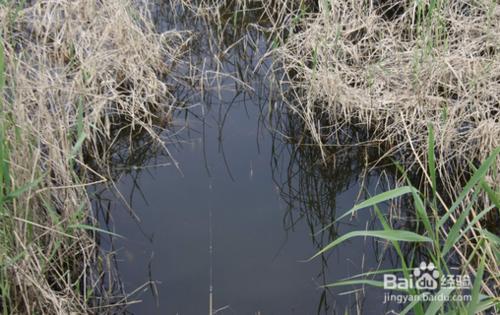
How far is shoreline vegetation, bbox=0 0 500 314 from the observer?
8.15 ft

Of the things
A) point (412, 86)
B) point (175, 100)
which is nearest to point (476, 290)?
point (412, 86)

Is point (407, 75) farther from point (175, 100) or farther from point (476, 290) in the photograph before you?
point (476, 290)

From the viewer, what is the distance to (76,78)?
10.7 ft

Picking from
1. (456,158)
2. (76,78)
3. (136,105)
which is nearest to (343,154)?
(456,158)

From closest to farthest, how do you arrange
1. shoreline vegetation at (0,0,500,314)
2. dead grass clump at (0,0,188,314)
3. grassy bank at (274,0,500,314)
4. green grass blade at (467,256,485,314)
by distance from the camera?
green grass blade at (467,256,485,314), dead grass clump at (0,0,188,314), shoreline vegetation at (0,0,500,314), grassy bank at (274,0,500,314)

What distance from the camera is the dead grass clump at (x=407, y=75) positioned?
312 cm

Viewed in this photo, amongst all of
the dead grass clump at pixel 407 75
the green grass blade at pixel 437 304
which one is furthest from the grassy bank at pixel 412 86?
the green grass blade at pixel 437 304

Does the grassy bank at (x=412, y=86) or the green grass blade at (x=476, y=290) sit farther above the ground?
the grassy bank at (x=412, y=86)

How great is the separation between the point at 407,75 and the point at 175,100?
105 centimetres

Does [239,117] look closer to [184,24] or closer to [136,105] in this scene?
[136,105]

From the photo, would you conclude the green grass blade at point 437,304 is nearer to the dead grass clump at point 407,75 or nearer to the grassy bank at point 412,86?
the grassy bank at point 412,86

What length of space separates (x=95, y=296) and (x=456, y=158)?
58.8 inches

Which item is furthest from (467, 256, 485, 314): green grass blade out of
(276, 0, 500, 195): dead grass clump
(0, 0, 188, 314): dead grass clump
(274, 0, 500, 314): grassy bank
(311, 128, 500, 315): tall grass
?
(0, 0, 188, 314): dead grass clump

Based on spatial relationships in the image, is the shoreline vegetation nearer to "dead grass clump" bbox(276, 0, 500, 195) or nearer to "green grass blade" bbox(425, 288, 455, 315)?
"dead grass clump" bbox(276, 0, 500, 195)
